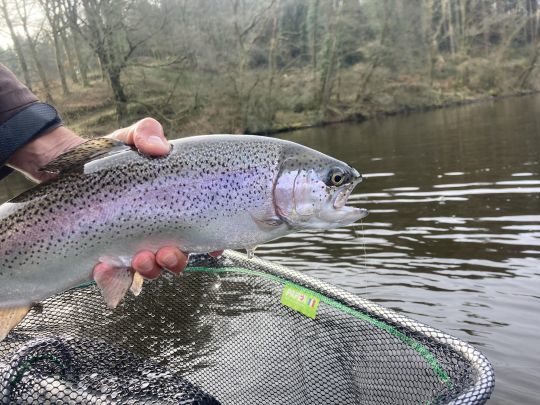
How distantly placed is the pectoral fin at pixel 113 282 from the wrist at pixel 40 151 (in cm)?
96

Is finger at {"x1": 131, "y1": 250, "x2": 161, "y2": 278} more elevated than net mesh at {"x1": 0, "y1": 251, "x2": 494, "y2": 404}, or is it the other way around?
finger at {"x1": 131, "y1": 250, "x2": 161, "y2": 278}

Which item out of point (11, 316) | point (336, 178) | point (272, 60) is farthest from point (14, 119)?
point (272, 60)

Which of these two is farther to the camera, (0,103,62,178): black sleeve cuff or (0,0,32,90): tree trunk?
(0,0,32,90): tree trunk

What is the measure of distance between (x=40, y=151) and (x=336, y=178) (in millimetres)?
1893

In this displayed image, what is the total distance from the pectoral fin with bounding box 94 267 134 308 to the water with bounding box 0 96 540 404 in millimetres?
3826

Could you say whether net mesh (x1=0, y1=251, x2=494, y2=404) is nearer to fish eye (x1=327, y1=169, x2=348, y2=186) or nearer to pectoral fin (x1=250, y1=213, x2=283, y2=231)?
pectoral fin (x1=250, y1=213, x2=283, y2=231)

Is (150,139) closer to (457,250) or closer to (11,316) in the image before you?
(11,316)

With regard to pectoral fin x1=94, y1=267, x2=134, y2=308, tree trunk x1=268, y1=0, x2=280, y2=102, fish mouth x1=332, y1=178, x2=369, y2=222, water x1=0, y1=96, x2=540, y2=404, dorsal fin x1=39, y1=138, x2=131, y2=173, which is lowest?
water x1=0, y1=96, x2=540, y2=404

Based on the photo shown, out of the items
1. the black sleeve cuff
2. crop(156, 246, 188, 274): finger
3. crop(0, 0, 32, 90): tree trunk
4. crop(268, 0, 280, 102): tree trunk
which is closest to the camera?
crop(156, 246, 188, 274): finger

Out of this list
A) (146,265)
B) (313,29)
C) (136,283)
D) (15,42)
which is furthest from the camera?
(313,29)

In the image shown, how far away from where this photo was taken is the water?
5.91 m

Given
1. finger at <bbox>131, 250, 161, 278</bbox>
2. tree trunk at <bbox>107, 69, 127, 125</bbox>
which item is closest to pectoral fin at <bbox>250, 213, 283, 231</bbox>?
finger at <bbox>131, 250, 161, 278</bbox>

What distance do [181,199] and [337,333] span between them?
1.98m

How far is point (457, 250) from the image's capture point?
870 centimetres
